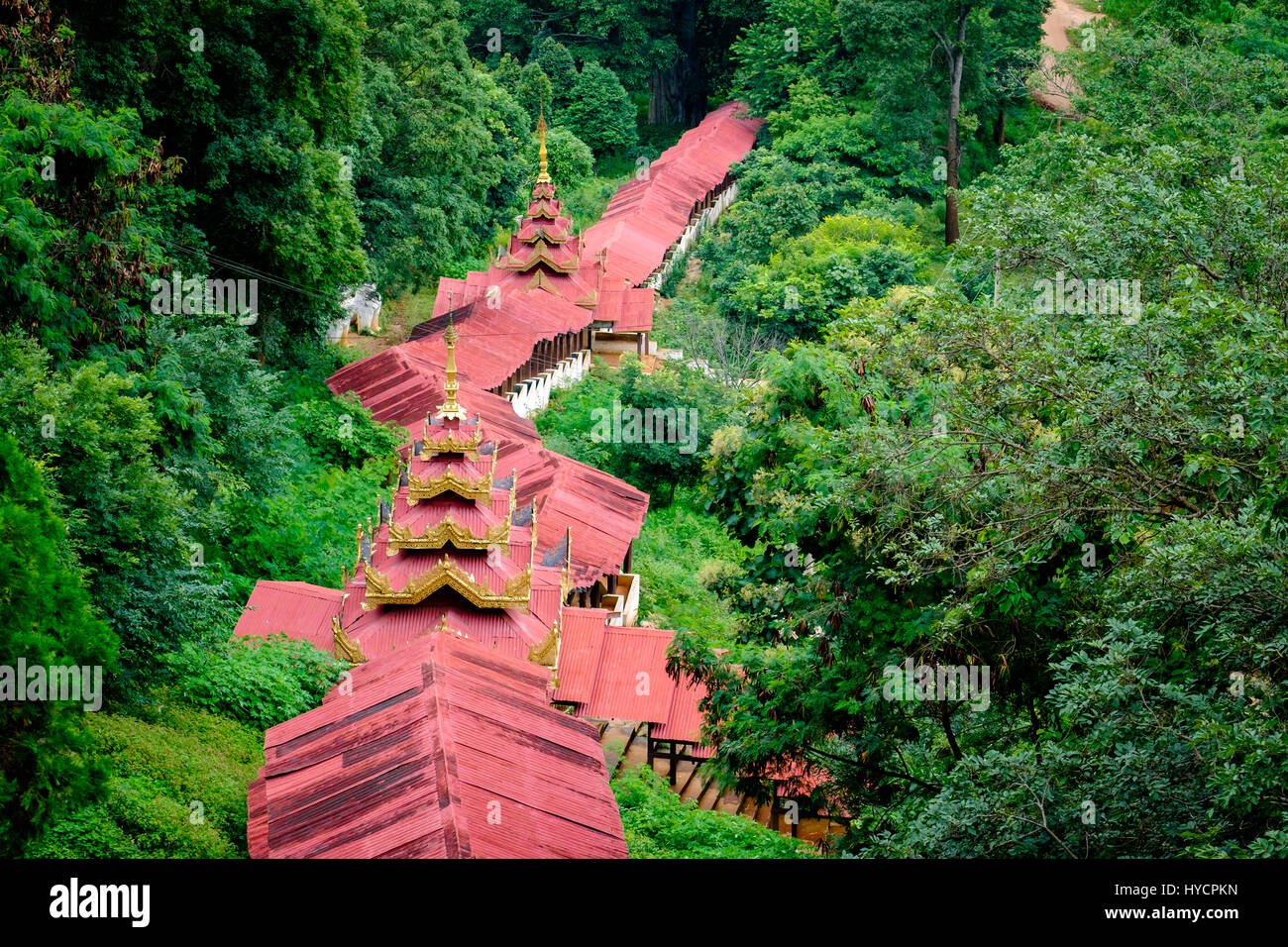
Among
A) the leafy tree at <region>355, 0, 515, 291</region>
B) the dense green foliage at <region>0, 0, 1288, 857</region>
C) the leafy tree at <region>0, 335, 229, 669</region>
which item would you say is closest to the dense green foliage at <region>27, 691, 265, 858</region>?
the dense green foliage at <region>0, 0, 1288, 857</region>

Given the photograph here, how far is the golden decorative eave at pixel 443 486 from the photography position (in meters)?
24.3

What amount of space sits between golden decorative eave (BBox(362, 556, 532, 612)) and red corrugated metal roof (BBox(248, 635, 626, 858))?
3069 millimetres

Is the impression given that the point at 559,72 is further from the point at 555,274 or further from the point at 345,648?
the point at 345,648

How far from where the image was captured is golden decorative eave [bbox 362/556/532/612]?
75.8ft

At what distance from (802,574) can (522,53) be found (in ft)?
172

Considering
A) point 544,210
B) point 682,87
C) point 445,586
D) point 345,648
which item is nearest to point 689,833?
point 445,586

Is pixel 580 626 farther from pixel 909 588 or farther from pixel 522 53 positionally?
pixel 522 53

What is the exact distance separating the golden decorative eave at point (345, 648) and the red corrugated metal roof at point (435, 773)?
268cm

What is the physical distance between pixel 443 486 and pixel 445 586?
1.85 m

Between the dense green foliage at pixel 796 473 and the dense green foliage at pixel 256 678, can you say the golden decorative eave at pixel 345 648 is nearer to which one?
the dense green foliage at pixel 256 678

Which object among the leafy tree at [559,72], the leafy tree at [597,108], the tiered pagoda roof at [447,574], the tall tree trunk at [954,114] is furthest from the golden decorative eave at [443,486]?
the leafy tree at [559,72]

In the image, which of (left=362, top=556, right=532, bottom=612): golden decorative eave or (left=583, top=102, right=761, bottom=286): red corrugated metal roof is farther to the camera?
(left=583, top=102, right=761, bottom=286): red corrugated metal roof

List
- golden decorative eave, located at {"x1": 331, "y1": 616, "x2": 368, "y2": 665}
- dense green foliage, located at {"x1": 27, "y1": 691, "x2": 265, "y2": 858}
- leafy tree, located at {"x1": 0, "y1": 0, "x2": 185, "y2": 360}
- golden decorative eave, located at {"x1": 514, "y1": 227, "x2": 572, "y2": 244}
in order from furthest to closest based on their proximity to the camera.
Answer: golden decorative eave, located at {"x1": 514, "y1": 227, "x2": 572, "y2": 244} < golden decorative eave, located at {"x1": 331, "y1": 616, "x2": 368, "y2": 665} < leafy tree, located at {"x1": 0, "y1": 0, "x2": 185, "y2": 360} < dense green foliage, located at {"x1": 27, "y1": 691, "x2": 265, "y2": 858}

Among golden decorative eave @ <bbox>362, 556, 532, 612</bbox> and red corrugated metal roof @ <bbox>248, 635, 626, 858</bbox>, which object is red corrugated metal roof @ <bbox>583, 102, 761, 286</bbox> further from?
red corrugated metal roof @ <bbox>248, 635, 626, 858</bbox>
